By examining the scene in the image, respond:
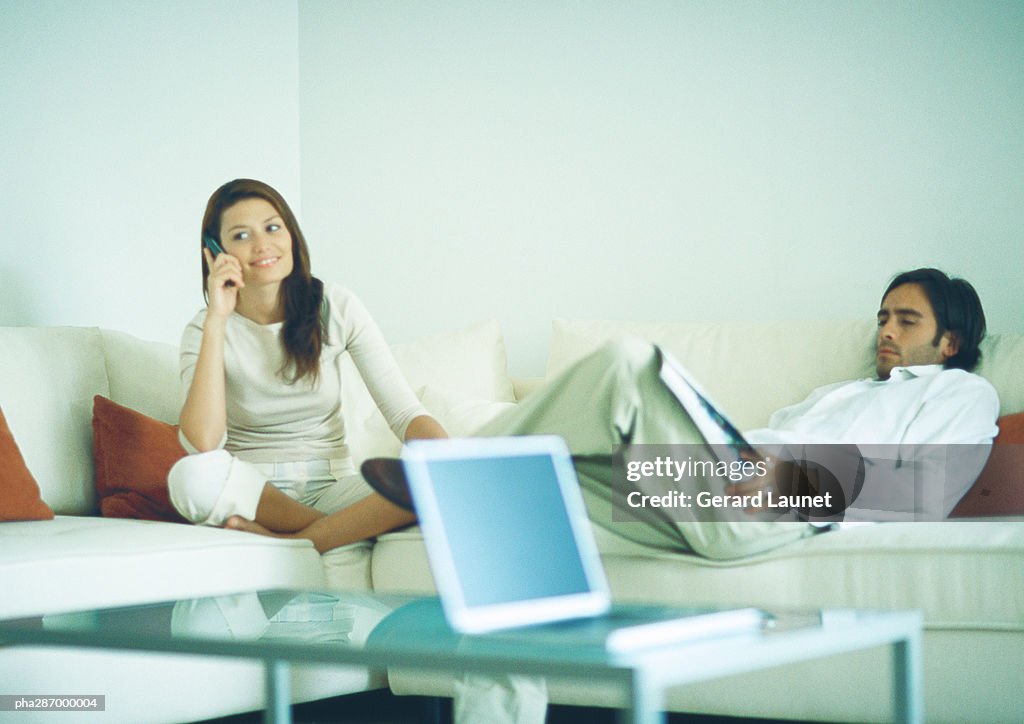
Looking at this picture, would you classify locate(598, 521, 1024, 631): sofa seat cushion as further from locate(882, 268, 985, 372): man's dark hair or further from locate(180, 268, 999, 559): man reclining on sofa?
locate(882, 268, 985, 372): man's dark hair

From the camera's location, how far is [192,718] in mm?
1894

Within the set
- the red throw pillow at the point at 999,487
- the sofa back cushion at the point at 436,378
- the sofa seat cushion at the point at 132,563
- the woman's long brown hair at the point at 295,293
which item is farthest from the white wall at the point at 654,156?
the sofa seat cushion at the point at 132,563

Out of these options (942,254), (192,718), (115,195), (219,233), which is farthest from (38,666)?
(942,254)

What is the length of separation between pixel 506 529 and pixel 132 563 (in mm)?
1024

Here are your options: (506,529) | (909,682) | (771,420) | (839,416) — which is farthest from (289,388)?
(909,682)

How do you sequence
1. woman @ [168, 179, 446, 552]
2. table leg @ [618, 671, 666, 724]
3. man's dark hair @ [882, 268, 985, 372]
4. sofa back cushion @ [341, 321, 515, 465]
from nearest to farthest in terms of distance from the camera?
1. table leg @ [618, 671, 666, 724]
2. woman @ [168, 179, 446, 552]
3. man's dark hair @ [882, 268, 985, 372]
4. sofa back cushion @ [341, 321, 515, 465]

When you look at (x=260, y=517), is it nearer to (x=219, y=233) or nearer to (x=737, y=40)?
(x=219, y=233)

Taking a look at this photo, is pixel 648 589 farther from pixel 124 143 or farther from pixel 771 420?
pixel 124 143

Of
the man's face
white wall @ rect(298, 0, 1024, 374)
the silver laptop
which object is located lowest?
the silver laptop

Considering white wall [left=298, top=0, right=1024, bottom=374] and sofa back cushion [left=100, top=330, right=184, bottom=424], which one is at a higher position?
white wall [left=298, top=0, right=1024, bottom=374]

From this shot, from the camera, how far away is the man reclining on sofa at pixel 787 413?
61.0 inches

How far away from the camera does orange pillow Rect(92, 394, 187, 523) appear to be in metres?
2.34

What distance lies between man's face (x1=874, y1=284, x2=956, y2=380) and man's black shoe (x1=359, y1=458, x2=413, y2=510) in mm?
1355

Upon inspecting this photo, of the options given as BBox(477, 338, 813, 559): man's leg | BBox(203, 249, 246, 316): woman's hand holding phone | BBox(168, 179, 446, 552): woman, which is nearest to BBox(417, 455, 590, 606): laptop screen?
BBox(477, 338, 813, 559): man's leg
